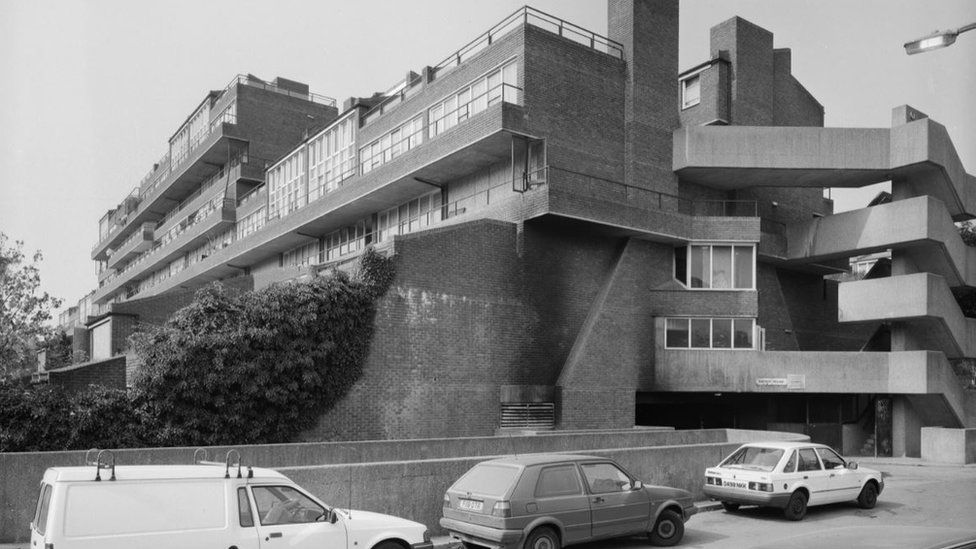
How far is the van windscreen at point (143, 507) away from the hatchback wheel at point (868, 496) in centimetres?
1346

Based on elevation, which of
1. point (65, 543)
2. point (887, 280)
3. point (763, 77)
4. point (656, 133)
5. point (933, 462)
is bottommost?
point (933, 462)

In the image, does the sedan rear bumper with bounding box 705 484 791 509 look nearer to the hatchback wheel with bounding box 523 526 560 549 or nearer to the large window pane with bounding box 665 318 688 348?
the hatchback wheel with bounding box 523 526 560 549

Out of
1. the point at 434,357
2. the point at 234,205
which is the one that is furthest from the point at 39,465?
the point at 234,205

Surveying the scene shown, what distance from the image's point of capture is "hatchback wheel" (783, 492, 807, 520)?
15.4 meters

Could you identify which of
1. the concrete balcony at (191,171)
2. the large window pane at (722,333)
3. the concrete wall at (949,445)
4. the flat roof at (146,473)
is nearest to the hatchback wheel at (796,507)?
the flat roof at (146,473)

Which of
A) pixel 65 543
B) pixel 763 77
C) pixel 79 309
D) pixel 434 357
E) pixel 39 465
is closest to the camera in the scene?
pixel 65 543

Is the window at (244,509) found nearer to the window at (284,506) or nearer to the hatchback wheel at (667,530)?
the window at (284,506)

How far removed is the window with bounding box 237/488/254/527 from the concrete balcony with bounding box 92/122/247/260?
48024mm

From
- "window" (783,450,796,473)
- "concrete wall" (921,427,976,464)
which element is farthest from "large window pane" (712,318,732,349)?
"window" (783,450,796,473)

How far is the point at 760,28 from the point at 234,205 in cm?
3356

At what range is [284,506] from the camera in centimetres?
934

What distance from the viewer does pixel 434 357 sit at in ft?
79.0

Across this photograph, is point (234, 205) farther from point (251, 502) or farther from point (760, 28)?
point (251, 502)

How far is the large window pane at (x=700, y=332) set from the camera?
2975 cm
